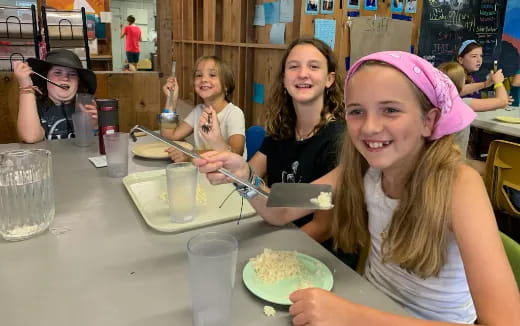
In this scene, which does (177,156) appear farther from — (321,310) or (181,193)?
(321,310)

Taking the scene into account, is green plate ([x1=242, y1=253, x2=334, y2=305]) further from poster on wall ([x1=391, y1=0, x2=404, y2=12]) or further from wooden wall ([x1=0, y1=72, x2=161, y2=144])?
poster on wall ([x1=391, y1=0, x2=404, y2=12])

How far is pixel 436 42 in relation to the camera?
3848 mm

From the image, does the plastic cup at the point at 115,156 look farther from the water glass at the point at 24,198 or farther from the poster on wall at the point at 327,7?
the poster on wall at the point at 327,7

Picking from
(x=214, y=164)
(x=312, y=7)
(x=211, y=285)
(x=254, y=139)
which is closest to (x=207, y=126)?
(x=254, y=139)

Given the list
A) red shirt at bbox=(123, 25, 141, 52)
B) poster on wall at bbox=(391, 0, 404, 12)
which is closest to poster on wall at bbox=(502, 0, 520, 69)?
poster on wall at bbox=(391, 0, 404, 12)

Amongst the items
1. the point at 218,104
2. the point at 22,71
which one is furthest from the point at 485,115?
the point at 22,71

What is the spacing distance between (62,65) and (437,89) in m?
1.90

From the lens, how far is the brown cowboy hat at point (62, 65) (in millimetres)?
2121

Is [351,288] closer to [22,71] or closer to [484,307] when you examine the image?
[484,307]

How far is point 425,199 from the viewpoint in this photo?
93 cm

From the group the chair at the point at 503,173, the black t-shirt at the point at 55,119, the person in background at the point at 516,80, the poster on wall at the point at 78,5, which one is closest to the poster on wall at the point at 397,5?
the chair at the point at 503,173

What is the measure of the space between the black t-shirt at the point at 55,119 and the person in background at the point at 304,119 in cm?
114

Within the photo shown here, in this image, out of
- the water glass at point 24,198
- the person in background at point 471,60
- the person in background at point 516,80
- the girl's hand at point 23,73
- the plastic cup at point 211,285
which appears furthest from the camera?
the person in background at point 516,80

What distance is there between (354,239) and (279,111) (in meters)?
0.72
